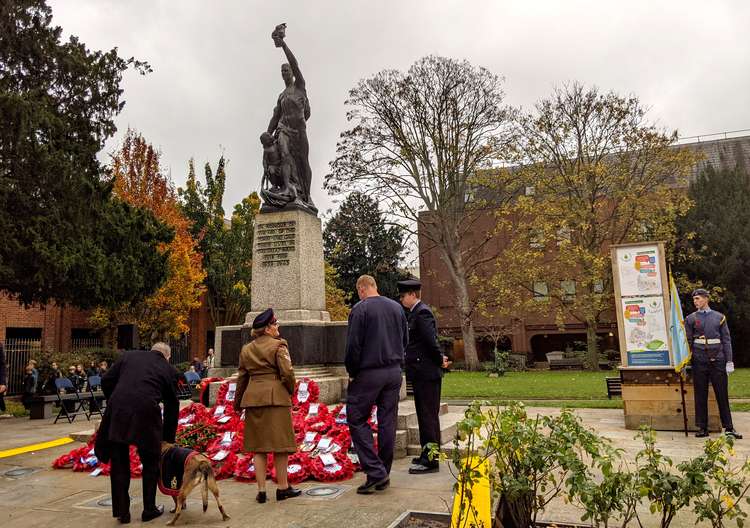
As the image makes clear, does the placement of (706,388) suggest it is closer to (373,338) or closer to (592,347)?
(373,338)

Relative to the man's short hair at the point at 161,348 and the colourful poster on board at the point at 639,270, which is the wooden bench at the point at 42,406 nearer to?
the man's short hair at the point at 161,348

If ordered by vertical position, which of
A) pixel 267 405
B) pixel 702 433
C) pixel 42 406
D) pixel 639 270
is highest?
pixel 639 270

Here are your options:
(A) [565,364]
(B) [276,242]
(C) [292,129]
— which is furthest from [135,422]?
(A) [565,364]

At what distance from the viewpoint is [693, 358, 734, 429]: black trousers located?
818cm

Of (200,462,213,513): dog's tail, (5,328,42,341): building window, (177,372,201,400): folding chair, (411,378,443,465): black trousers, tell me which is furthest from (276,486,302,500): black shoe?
(5,328,42,341): building window

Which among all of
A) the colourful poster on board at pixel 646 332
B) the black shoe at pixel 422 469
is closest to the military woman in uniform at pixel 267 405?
the black shoe at pixel 422 469

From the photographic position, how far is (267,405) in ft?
17.2

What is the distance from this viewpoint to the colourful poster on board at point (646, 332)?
933cm

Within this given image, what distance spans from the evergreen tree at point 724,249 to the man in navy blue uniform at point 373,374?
28116 millimetres

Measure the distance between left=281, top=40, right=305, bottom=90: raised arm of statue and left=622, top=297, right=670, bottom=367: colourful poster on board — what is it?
7.21 metres

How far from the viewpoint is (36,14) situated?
13.7 m

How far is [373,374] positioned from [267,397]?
1012mm

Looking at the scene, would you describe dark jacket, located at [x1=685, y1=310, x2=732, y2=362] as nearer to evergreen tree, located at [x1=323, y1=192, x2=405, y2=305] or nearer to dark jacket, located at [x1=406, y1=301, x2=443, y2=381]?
dark jacket, located at [x1=406, y1=301, x2=443, y2=381]

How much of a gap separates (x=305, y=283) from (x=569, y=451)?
659 cm
